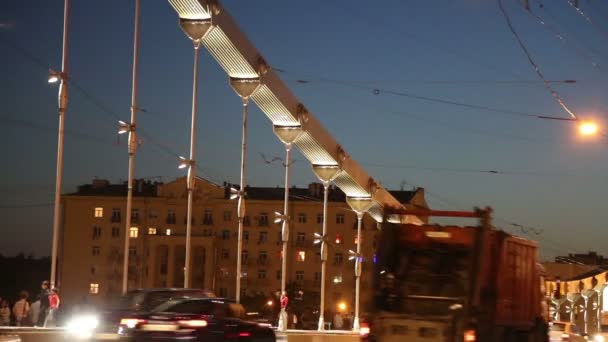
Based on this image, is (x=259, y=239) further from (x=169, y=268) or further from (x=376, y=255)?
(x=376, y=255)

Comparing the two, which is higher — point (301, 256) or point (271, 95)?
point (271, 95)

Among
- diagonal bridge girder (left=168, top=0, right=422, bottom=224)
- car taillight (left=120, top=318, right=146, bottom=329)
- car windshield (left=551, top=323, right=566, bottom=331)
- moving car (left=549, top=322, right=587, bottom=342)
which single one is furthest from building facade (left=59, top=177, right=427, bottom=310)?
car taillight (left=120, top=318, right=146, bottom=329)

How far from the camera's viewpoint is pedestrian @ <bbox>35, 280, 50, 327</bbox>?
36.2 meters

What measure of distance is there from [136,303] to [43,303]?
30.9 ft

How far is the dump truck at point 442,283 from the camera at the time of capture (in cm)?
2131

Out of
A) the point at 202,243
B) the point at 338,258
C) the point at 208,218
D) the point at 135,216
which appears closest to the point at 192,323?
the point at 338,258

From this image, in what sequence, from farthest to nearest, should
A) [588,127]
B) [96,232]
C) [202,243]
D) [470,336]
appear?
[202,243]
[96,232]
[588,127]
[470,336]

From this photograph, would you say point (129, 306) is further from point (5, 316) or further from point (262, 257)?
point (262, 257)

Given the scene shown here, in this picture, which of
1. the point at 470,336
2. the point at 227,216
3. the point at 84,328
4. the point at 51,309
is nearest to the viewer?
the point at 470,336

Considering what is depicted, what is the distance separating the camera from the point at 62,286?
111250 mm

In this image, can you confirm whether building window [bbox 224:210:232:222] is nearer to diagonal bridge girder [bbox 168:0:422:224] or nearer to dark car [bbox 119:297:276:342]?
diagonal bridge girder [bbox 168:0:422:224]

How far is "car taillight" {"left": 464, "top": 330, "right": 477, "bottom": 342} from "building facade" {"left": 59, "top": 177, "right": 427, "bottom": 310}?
92.4 meters

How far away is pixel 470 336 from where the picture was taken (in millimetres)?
20922

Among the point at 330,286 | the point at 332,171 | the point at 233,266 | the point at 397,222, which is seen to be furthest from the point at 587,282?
the point at 233,266
